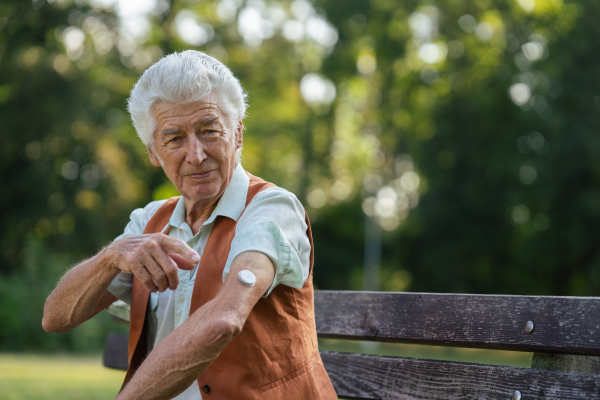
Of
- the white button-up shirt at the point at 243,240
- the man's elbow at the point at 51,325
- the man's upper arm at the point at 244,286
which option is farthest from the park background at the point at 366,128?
the man's upper arm at the point at 244,286

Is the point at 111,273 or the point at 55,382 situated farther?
the point at 55,382

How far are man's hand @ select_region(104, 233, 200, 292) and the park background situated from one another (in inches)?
775

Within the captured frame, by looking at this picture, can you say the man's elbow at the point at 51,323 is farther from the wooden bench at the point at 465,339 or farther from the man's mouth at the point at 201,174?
the wooden bench at the point at 465,339

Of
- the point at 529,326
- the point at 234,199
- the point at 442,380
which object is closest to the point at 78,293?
the point at 234,199

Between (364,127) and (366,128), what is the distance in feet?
0.48

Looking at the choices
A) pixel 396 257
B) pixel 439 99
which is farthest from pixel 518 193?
pixel 396 257

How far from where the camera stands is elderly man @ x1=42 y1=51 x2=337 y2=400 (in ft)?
6.52

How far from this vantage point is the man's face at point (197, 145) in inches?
100

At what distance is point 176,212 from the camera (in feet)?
9.09

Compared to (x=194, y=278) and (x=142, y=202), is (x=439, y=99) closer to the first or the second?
(x=142, y=202)

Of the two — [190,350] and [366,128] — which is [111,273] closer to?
[190,350]

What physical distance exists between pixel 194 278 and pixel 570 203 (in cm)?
2500

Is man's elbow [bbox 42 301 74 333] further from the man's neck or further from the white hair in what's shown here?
the white hair

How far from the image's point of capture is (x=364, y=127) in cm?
3161
